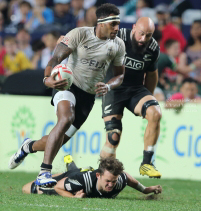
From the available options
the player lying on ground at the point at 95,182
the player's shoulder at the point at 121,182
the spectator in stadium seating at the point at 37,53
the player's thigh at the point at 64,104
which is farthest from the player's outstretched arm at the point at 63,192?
the spectator in stadium seating at the point at 37,53

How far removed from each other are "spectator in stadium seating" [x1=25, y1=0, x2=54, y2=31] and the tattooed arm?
7.01 meters

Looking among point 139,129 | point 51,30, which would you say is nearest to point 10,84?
point 51,30

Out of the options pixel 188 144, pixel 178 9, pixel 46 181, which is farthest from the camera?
Result: pixel 178 9

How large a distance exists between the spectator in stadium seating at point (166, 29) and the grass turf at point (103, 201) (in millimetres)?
5330

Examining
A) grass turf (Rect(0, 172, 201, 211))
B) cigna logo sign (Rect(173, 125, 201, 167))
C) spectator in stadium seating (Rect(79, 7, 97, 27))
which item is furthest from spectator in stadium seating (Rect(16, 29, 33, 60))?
grass turf (Rect(0, 172, 201, 211))

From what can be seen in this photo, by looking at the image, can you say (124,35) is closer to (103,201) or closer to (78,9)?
(103,201)

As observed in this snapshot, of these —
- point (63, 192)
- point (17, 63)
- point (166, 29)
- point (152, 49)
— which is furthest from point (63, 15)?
point (63, 192)

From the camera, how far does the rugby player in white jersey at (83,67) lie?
605 centimetres

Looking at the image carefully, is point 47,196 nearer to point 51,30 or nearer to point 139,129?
point 139,129

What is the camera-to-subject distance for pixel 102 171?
19.5 feet

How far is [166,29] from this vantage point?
41.4 ft

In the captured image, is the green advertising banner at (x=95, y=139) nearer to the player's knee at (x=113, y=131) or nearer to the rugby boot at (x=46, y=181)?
the player's knee at (x=113, y=131)

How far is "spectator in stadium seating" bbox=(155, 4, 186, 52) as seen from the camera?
12430 mm

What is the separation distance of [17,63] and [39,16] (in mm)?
1896
